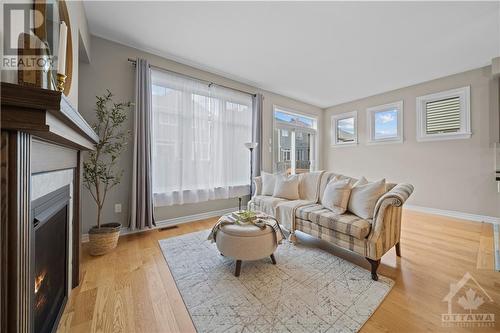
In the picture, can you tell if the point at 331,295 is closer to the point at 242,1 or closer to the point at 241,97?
Result: the point at 242,1

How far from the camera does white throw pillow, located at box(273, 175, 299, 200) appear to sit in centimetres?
305

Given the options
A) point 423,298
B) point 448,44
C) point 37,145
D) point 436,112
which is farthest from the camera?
point 436,112

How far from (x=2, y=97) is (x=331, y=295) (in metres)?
2.07

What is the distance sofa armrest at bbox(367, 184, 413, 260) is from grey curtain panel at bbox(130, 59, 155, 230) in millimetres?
2739

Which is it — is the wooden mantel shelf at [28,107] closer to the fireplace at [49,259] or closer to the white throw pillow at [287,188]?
the fireplace at [49,259]

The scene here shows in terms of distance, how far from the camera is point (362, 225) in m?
1.88

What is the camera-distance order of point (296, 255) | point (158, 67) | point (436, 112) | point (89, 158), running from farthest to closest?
point (436, 112)
point (158, 67)
point (89, 158)
point (296, 255)

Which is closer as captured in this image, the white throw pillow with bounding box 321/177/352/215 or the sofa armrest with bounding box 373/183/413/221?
the sofa armrest with bounding box 373/183/413/221

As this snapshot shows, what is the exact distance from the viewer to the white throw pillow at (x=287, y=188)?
3.05 m

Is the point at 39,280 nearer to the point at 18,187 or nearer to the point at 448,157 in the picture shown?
the point at 18,187

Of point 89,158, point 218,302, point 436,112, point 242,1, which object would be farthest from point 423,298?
Answer: point 436,112

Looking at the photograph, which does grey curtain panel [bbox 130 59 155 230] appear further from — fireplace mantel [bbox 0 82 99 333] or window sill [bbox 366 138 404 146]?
window sill [bbox 366 138 404 146]

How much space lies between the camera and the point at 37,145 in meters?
0.84

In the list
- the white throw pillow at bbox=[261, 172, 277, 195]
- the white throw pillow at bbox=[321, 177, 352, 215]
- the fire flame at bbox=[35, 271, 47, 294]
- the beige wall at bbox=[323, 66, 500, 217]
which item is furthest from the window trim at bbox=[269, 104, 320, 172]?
the fire flame at bbox=[35, 271, 47, 294]
